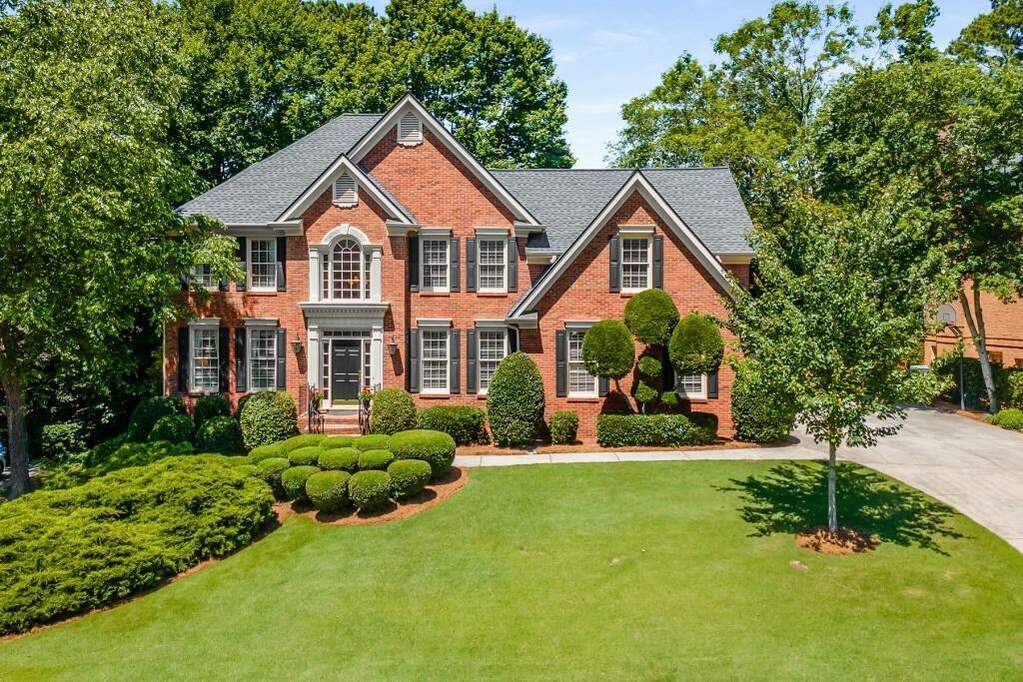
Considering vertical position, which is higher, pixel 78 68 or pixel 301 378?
pixel 78 68

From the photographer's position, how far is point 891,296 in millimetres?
11719

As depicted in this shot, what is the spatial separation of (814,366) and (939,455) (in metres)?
10.1

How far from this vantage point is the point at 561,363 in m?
20.6

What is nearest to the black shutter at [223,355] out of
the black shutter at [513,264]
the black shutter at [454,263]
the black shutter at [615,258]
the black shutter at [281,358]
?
the black shutter at [281,358]

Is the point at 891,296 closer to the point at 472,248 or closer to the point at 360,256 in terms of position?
the point at 472,248

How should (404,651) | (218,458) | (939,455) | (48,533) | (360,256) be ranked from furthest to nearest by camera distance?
1. (360,256)
2. (939,455)
3. (218,458)
4. (48,533)
5. (404,651)

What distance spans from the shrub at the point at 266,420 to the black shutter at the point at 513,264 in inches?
345

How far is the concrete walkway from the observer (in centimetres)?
1388

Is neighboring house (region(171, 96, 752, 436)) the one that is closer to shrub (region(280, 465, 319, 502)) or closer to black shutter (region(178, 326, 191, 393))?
black shutter (region(178, 326, 191, 393))

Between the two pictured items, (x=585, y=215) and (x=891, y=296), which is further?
(x=585, y=215)

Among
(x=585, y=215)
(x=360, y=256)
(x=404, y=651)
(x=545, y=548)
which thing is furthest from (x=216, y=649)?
(x=585, y=215)

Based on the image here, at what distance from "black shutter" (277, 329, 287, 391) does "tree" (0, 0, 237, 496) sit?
368 centimetres

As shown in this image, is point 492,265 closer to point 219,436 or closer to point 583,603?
point 219,436

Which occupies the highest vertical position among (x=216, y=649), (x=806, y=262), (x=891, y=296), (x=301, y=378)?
(x=806, y=262)
